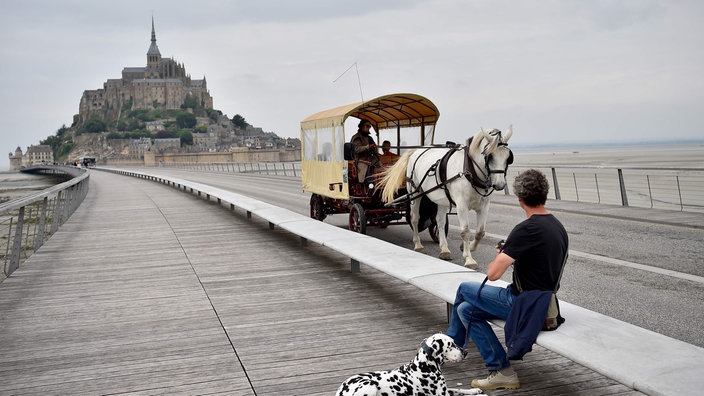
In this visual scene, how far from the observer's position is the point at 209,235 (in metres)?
14.1

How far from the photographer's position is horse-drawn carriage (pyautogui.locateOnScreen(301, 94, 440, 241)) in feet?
43.7

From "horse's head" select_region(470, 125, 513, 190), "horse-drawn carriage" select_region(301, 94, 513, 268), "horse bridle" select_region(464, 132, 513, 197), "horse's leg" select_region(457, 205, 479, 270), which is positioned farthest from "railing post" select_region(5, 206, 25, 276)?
"horse's head" select_region(470, 125, 513, 190)

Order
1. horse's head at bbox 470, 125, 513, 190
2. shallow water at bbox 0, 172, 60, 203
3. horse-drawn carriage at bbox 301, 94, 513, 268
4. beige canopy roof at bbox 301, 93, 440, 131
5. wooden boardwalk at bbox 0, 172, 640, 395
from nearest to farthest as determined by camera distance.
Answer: wooden boardwalk at bbox 0, 172, 640, 395 < horse's head at bbox 470, 125, 513, 190 < horse-drawn carriage at bbox 301, 94, 513, 268 < beige canopy roof at bbox 301, 93, 440, 131 < shallow water at bbox 0, 172, 60, 203

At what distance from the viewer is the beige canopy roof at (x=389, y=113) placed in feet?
44.4

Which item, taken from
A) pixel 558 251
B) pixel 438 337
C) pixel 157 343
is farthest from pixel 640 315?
pixel 157 343

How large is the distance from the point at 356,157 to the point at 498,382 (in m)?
9.11

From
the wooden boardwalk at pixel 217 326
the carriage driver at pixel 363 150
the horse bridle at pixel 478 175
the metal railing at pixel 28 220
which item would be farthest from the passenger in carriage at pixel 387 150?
the metal railing at pixel 28 220

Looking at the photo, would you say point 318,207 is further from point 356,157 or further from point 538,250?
point 538,250

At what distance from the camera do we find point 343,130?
13609 millimetres

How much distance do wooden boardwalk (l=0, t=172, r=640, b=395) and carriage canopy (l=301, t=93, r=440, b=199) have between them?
265cm

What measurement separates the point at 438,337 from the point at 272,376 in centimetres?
155

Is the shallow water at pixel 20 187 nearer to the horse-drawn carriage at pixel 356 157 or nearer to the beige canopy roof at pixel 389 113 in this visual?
the horse-drawn carriage at pixel 356 157

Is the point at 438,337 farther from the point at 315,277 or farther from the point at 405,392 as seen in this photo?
the point at 315,277

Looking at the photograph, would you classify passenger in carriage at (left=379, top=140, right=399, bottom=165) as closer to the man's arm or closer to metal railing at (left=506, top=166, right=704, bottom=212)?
metal railing at (left=506, top=166, right=704, bottom=212)
